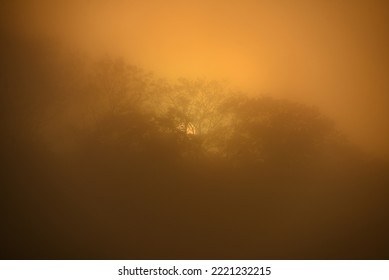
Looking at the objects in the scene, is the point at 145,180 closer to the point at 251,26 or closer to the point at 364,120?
the point at 251,26

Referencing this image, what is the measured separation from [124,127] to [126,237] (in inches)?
67.0

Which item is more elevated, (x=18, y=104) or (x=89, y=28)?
(x=89, y=28)

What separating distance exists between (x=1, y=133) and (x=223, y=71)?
11.9 ft

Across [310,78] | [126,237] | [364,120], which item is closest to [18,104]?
[126,237]

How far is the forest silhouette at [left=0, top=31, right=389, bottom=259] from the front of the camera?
6039 millimetres

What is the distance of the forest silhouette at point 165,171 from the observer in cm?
604

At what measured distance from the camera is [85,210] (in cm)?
609

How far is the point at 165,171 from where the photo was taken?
6352mm

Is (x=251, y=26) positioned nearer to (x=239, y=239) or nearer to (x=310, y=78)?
(x=310, y=78)

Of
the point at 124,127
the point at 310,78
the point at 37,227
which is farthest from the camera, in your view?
the point at 310,78

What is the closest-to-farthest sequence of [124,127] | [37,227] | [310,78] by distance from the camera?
1. [37,227]
2. [124,127]
3. [310,78]

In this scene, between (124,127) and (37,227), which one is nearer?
(37,227)

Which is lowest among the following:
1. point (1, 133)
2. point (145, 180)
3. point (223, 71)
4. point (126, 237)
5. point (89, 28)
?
point (126, 237)

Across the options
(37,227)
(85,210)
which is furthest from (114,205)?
(37,227)
